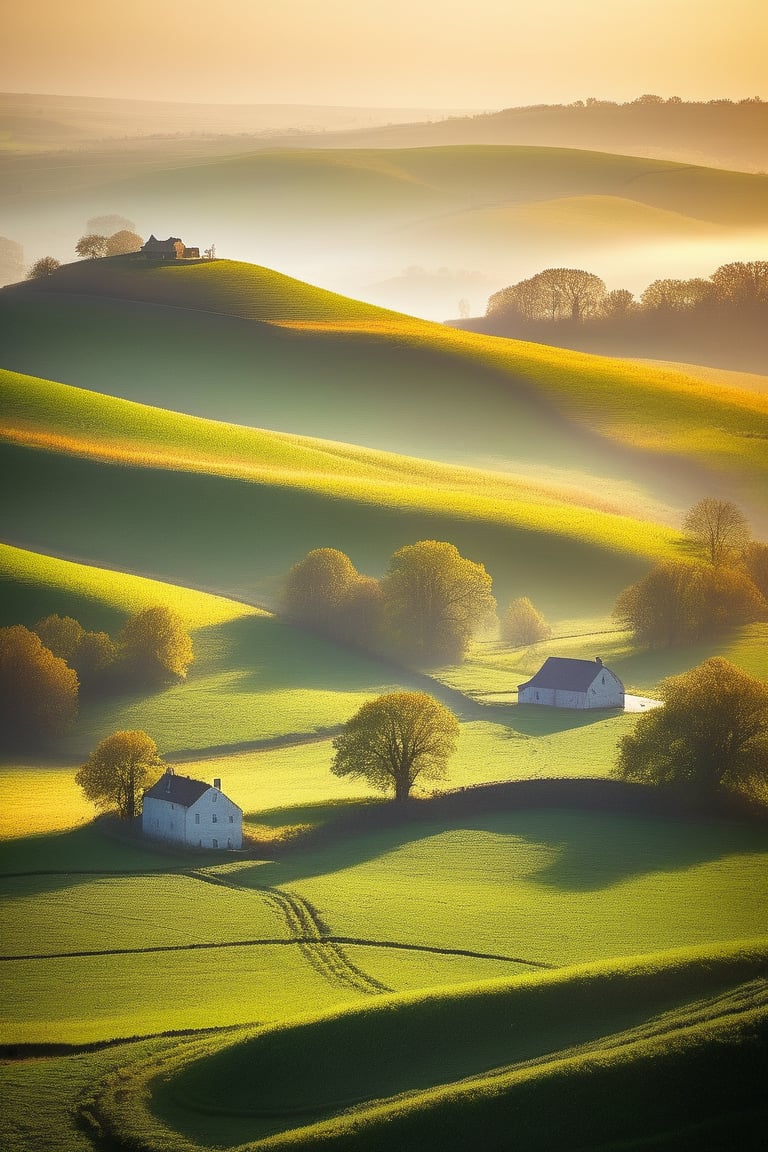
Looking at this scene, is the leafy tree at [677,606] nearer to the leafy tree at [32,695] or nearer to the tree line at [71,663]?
the tree line at [71,663]

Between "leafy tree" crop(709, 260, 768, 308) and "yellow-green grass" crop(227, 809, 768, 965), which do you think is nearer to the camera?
"yellow-green grass" crop(227, 809, 768, 965)

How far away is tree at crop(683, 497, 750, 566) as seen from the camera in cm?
11125

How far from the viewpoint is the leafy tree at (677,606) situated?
3767 inches

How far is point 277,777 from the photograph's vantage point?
7338 centimetres

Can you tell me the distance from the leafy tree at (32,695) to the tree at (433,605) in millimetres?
22700

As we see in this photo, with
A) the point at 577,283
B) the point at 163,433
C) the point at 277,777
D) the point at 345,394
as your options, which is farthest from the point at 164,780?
the point at 577,283

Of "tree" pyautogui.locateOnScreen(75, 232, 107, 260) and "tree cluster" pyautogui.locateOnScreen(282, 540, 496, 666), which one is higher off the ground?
"tree" pyautogui.locateOnScreen(75, 232, 107, 260)

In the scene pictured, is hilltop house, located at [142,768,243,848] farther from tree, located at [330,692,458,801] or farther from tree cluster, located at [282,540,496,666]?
tree cluster, located at [282,540,496,666]

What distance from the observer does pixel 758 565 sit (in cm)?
10656

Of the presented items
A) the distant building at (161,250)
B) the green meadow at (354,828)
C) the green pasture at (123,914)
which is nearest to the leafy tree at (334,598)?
the green meadow at (354,828)

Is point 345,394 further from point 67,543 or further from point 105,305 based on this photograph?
point 67,543

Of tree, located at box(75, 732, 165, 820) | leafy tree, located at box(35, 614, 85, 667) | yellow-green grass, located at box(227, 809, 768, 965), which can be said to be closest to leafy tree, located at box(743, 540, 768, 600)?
yellow-green grass, located at box(227, 809, 768, 965)

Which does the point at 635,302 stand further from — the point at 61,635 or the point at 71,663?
the point at 71,663

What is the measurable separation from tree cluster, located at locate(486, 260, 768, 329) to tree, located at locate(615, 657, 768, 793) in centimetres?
12758
